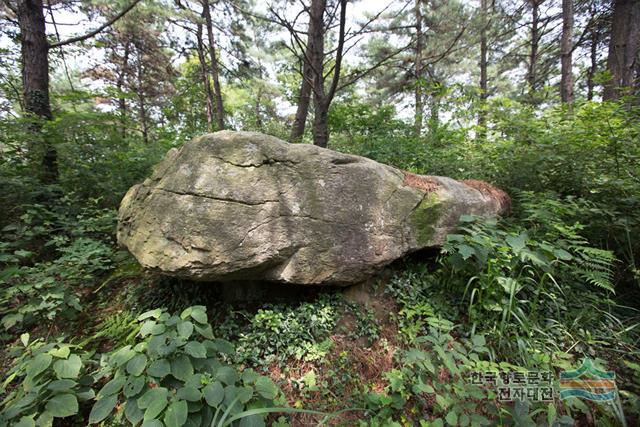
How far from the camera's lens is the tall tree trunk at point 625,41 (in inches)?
205

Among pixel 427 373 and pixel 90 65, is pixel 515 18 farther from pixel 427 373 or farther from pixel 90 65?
pixel 90 65

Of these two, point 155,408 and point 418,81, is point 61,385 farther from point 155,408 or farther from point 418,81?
point 418,81

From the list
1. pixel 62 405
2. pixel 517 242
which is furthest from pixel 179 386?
pixel 517 242

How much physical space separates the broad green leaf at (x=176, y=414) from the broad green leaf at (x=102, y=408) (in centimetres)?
38

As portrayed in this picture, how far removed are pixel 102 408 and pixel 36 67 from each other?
18.3ft

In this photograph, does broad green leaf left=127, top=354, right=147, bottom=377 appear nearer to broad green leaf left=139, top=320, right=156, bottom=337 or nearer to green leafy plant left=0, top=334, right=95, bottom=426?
broad green leaf left=139, top=320, right=156, bottom=337

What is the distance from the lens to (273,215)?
2.42m

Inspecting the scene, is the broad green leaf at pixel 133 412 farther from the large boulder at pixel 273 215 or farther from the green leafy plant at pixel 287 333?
the large boulder at pixel 273 215

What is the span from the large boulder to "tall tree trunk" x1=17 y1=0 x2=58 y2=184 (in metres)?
2.39

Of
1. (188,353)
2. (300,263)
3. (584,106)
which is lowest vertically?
(188,353)

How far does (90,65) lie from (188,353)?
1493 cm

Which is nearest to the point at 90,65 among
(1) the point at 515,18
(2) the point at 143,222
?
(2) the point at 143,222

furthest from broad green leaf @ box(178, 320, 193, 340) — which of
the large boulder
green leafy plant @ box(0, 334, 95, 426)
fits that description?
green leafy plant @ box(0, 334, 95, 426)

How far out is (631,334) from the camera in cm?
249
